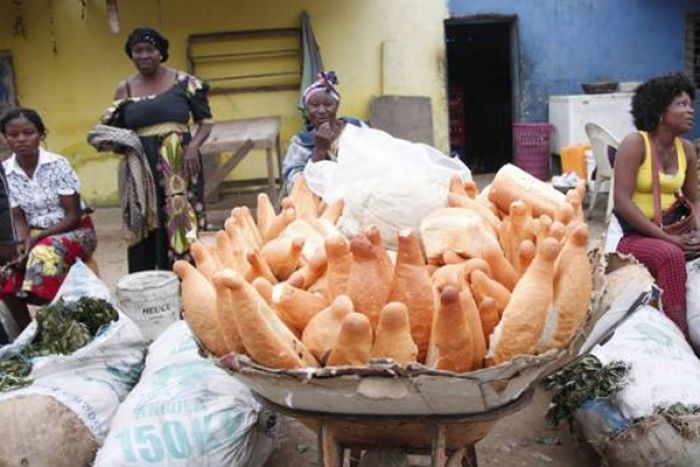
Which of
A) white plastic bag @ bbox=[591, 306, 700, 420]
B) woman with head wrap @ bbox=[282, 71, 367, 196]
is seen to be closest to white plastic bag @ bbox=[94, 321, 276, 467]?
woman with head wrap @ bbox=[282, 71, 367, 196]

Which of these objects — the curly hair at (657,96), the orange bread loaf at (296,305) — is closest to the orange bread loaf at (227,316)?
the orange bread loaf at (296,305)

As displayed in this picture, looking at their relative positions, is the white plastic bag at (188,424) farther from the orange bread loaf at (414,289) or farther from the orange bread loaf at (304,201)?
the orange bread loaf at (414,289)

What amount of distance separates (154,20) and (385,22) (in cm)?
283

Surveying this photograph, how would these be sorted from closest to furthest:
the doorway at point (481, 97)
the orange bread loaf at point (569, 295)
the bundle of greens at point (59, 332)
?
the orange bread loaf at point (569, 295) → the bundle of greens at point (59, 332) → the doorway at point (481, 97)

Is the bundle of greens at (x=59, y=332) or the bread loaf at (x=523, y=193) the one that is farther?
the bundle of greens at (x=59, y=332)

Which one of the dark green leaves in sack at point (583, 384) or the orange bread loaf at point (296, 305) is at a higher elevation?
the orange bread loaf at point (296, 305)

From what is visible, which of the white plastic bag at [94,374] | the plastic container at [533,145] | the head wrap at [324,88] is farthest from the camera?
the plastic container at [533,145]

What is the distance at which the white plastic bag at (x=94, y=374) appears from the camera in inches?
103

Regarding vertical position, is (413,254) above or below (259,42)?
below

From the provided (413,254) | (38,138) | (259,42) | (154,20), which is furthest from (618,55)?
(413,254)

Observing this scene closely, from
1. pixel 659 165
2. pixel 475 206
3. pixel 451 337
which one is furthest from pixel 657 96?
pixel 451 337

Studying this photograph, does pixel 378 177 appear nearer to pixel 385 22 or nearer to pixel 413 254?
pixel 413 254

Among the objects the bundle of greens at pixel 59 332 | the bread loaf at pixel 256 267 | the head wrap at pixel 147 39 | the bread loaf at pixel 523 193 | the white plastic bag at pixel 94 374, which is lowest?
the white plastic bag at pixel 94 374

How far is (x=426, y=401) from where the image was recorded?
5.06ft
